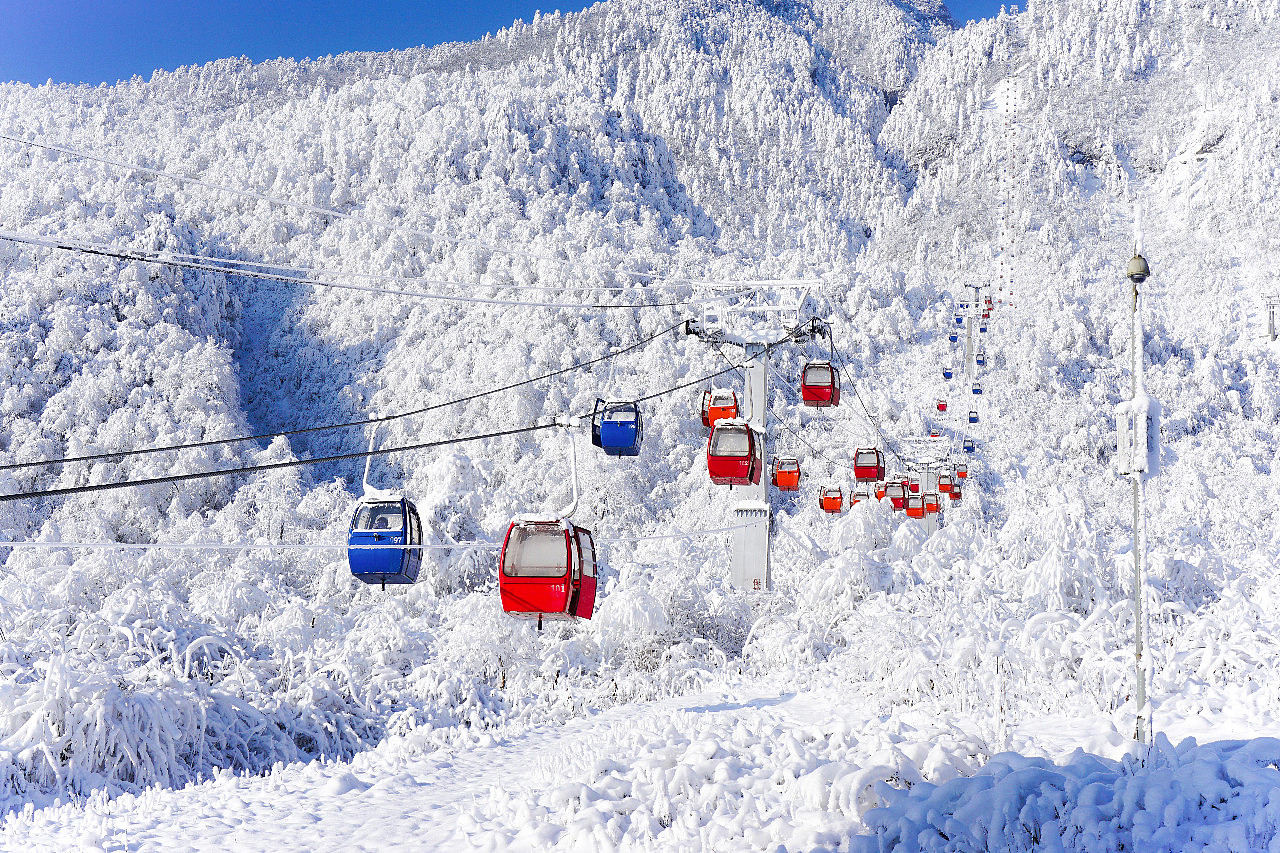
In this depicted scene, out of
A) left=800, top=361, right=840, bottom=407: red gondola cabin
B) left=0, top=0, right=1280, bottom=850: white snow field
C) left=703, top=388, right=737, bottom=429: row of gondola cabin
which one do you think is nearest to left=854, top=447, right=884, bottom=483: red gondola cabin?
left=0, top=0, right=1280, bottom=850: white snow field

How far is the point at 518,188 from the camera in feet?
278

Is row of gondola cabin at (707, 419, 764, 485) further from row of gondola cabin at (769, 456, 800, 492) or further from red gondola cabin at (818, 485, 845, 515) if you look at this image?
red gondola cabin at (818, 485, 845, 515)

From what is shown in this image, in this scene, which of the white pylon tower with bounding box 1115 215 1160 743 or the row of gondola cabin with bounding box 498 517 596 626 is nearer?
the white pylon tower with bounding box 1115 215 1160 743

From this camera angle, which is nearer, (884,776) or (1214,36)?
(884,776)

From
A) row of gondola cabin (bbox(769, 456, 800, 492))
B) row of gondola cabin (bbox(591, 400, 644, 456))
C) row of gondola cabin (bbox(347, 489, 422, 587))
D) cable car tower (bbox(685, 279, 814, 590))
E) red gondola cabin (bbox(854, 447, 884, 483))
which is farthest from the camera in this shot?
red gondola cabin (bbox(854, 447, 884, 483))

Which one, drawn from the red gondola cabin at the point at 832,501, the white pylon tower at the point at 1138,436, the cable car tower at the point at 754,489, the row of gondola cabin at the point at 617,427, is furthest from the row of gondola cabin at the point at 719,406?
the red gondola cabin at the point at 832,501

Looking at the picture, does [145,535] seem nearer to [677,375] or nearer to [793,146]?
[677,375]

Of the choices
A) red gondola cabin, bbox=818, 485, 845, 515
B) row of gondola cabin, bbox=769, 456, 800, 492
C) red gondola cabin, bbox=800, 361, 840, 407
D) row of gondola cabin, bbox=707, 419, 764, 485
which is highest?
red gondola cabin, bbox=800, 361, 840, 407

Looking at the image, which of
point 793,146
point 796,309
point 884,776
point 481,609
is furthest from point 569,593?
point 793,146

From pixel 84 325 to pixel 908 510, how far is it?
194 feet

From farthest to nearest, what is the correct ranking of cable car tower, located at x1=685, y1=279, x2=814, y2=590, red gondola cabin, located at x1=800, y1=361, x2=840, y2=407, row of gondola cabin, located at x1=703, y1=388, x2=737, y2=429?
red gondola cabin, located at x1=800, y1=361, x2=840, y2=407, row of gondola cabin, located at x1=703, y1=388, x2=737, y2=429, cable car tower, located at x1=685, y1=279, x2=814, y2=590

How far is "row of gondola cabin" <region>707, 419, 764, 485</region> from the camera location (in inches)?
490

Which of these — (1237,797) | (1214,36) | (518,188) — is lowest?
(1237,797)

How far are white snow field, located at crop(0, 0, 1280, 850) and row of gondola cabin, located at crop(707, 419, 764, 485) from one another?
3.63m
